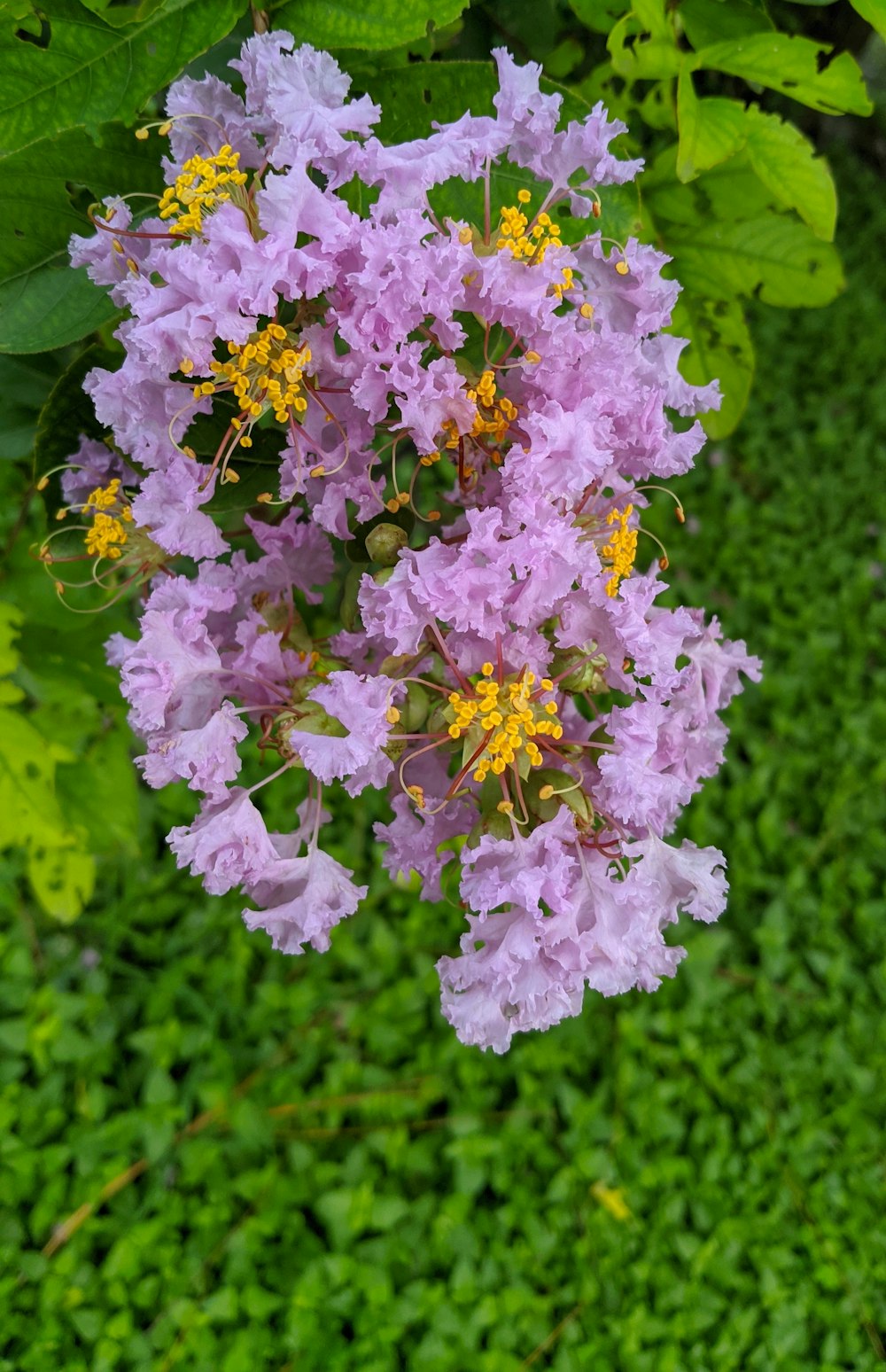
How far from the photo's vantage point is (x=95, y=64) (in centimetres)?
85

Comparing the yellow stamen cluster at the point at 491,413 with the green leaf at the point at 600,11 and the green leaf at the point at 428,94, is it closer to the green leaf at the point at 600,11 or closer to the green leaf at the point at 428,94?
the green leaf at the point at 428,94

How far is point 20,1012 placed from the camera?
2027 millimetres

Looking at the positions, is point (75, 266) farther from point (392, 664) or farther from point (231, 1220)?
point (231, 1220)

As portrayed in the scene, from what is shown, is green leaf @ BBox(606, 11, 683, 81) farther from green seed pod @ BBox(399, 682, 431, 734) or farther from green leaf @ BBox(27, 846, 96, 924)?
green leaf @ BBox(27, 846, 96, 924)

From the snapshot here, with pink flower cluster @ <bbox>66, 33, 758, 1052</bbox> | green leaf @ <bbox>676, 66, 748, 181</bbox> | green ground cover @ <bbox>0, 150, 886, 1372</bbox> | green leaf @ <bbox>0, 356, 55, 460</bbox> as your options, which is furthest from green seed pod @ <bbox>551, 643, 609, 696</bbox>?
green ground cover @ <bbox>0, 150, 886, 1372</bbox>

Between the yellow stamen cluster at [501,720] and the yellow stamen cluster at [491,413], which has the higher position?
the yellow stamen cluster at [491,413]

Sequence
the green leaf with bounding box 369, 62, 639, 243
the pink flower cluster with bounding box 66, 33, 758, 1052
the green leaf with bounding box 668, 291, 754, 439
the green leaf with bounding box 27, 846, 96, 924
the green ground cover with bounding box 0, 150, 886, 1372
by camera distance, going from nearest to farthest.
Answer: the pink flower cluster with bounding box 66, 33, 758, 1052 < the green leaf with bounding box 369, 62, 639, 243 < the green leaf with bounding box 668, 291, 754, 439 < the green leaf with bounding box 27, 846, 96, 924 < the green ground cover with bounding box 0, 150, 886, 1372

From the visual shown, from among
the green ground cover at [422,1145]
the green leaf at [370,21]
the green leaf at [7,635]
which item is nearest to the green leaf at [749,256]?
the green leaf at [370,21]

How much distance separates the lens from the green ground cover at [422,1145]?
1.87 metres

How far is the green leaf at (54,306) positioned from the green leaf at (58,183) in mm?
12

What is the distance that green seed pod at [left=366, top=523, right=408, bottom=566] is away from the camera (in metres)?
0.85

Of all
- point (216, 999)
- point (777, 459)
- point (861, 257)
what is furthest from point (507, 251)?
point (861, 257)

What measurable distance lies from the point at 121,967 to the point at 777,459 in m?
2.41

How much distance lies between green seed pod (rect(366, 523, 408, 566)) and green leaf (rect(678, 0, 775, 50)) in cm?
55
